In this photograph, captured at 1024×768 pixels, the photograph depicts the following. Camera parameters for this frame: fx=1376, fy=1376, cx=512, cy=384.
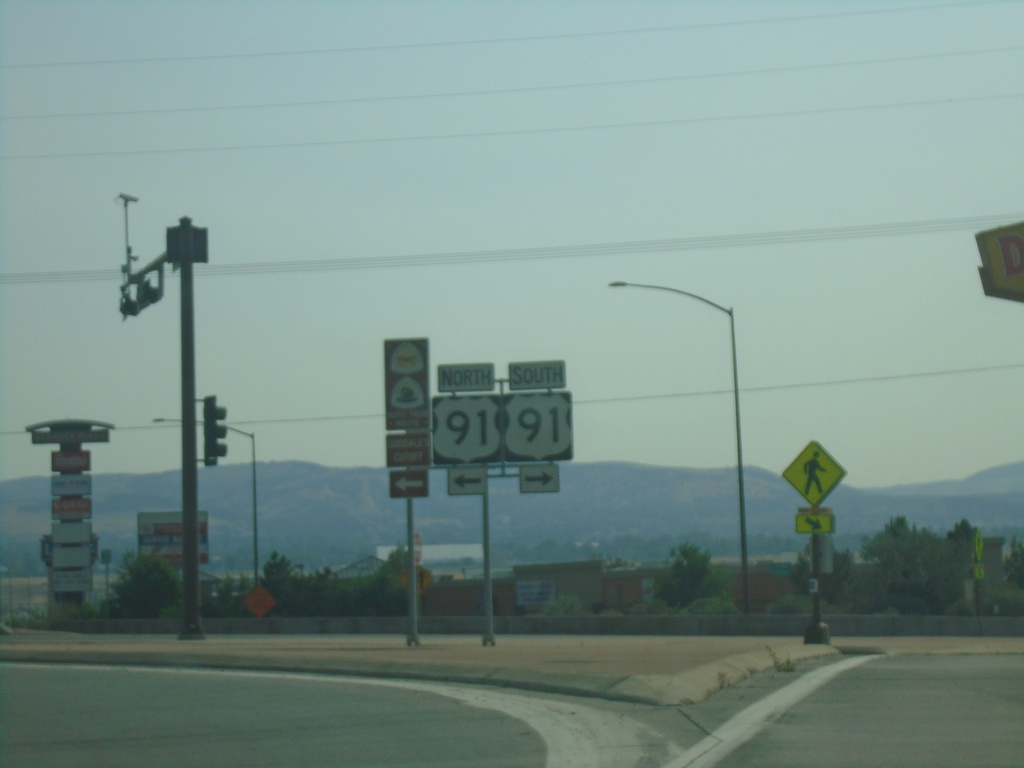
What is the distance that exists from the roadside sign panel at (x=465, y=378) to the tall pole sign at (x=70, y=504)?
41.0 metres

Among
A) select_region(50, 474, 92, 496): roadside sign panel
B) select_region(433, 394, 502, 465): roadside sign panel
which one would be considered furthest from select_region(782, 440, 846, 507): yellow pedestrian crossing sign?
select_region(50, 474, 92, 496): roadside sign panel

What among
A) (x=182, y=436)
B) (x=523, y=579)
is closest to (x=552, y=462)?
(x=182, y=436)

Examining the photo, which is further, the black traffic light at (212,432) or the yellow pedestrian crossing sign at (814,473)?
the black traffic light at (212,432)

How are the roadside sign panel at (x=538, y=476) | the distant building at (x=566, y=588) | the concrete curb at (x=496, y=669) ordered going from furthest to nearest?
the distant building at (x=566, y=588), the roadside sign panel at (x=538, y=476), the concrete curb at (x=496, y=669)

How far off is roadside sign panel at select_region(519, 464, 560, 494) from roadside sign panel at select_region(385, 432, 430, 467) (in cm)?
273

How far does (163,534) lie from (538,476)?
62495 mm

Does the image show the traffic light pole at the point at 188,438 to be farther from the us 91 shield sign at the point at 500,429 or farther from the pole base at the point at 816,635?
the pole base at the point at 816,635

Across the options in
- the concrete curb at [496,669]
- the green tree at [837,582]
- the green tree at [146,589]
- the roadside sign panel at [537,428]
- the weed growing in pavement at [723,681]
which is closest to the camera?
the concrete curb at [496,669]

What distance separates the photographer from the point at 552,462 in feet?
89.9

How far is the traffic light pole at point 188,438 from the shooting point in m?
31.1

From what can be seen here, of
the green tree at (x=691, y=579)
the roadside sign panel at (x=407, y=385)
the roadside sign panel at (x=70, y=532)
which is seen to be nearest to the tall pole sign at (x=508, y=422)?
the roadside sign panel at (x=407, y=385)

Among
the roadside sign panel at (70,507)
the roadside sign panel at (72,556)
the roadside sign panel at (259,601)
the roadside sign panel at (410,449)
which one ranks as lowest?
the roadside sign panel at (259,601)

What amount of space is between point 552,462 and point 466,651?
6672 millimetres

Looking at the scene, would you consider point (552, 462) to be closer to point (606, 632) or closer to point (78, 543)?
point (606, 632)
